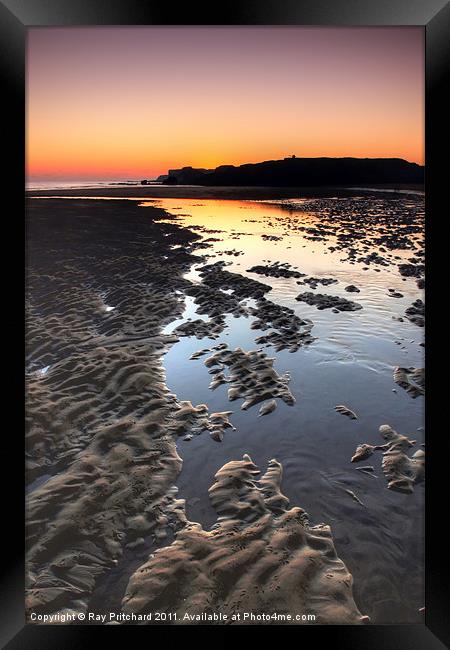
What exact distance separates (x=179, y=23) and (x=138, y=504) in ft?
12.0

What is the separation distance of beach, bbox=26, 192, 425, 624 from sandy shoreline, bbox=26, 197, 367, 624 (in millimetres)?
15

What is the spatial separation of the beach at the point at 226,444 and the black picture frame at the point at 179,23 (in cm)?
47

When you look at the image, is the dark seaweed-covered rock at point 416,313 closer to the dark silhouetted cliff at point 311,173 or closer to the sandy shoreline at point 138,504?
the sandy shoreline at point 138,504

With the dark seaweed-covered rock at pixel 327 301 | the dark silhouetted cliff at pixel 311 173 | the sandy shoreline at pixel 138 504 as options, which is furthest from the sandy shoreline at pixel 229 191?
the sandy shoreline at pixel 138 504

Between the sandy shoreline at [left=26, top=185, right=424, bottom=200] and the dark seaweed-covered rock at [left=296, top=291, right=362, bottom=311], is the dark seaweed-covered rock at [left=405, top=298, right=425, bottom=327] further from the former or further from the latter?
the sandy shoreline at [left=26, top=185, right=424, bottom=200]

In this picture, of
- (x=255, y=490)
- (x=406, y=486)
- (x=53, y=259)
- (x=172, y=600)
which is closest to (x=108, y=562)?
(x=172, y=600)

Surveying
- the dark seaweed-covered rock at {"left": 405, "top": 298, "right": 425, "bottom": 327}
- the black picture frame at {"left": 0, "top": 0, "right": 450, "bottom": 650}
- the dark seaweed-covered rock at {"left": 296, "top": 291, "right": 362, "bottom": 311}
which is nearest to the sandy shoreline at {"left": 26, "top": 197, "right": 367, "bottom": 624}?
the black picture frame at {"left": 0, "top": 0, "right": 450, "bottom": 650}

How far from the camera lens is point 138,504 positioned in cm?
369

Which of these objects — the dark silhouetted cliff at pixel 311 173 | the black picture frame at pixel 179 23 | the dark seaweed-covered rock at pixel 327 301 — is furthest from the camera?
the dark silhouetted cliff at pixel 311 173

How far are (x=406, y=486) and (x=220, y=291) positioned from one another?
6454mm

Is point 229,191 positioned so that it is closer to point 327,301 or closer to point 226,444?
point 327,301

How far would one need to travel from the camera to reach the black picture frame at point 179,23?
9.21 ft

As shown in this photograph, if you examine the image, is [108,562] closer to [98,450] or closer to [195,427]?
[98,450]

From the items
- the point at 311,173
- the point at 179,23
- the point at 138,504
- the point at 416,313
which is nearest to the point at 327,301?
the point at 416,313
